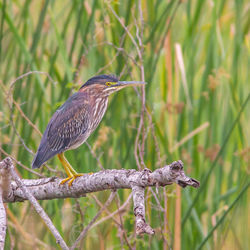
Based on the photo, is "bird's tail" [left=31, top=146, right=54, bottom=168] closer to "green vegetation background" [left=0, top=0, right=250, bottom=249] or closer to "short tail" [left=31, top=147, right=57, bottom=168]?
"short tail" [left=31, top=147, right=57, bottom=168]

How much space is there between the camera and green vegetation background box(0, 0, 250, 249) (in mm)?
2943

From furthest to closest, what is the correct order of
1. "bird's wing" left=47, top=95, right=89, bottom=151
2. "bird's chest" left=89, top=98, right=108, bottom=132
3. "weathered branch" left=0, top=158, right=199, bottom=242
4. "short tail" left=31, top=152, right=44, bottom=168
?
"bird's chest" left=89, top=98, right=108, bottom=132
"bird's wing" left=47, top=95, right=89, bottom=151
"short tail" left=31, top=152, right=44, bottom=168
"weathered branch" left=0, top=158, right=199, bottom=242

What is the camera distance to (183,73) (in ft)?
11.9

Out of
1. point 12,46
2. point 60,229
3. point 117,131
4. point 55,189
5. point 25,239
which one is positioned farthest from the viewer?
point 12,46

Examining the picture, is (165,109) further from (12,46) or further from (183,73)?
(12,46)

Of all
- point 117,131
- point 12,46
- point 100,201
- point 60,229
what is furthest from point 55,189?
point 12,46

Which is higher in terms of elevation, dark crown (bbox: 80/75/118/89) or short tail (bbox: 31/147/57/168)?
dark crown (bbox: 80/75/118/89)

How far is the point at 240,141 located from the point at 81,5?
4.52ft

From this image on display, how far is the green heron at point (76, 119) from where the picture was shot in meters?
2.76

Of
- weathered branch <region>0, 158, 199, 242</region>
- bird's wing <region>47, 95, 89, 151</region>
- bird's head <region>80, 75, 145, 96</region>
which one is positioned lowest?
weathered branch <region>0, 158, 199, 242</region>

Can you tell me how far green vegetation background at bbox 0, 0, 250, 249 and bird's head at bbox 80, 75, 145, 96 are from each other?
9cm

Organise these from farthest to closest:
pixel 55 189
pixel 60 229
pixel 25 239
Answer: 1. pixel 25 239
2. pixel 60 229
3. pixel 55 189

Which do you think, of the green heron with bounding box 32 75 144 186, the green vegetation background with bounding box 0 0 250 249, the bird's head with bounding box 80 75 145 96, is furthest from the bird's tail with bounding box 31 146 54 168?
the bird's head with bounding box 80 75 145 96

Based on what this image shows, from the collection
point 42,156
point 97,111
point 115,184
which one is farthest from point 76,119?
point 115,184
